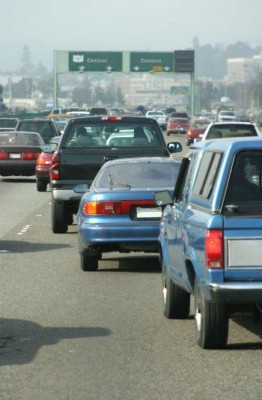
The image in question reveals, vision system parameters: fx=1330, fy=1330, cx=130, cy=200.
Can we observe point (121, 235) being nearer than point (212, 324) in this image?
No

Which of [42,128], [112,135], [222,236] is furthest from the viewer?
[42,128]

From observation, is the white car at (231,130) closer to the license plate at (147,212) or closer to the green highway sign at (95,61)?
the license plate at (147,212)

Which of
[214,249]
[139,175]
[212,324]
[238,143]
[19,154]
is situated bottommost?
[19,154]

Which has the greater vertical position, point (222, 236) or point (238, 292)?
point (222, 236)

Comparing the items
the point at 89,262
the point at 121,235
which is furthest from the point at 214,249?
the point at 89,262

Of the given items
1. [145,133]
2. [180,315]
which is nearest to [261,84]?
[145,133]

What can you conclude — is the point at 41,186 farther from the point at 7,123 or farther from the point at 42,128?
the point at 7,123

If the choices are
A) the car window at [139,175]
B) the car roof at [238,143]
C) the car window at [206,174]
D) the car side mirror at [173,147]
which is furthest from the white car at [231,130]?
the car roof at [238,143]

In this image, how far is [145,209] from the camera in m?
15.8

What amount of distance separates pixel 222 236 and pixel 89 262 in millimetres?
6728

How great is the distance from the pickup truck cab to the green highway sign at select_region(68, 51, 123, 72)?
106 metres

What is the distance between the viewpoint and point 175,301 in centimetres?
1180

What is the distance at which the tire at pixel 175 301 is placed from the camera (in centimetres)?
1173

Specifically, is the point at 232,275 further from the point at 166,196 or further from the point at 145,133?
the point at 145,133
